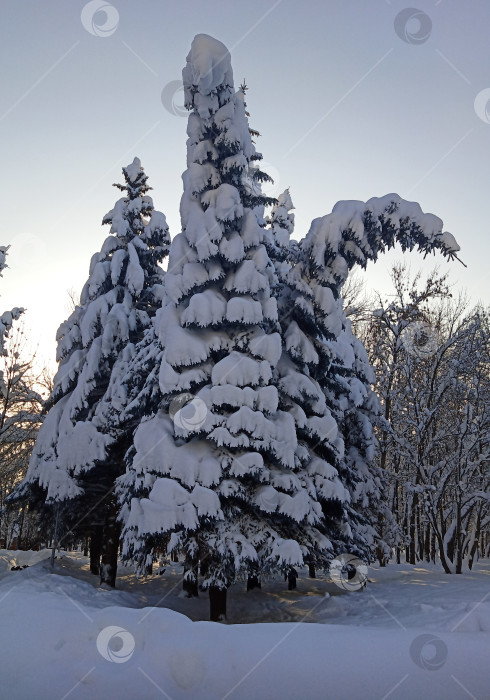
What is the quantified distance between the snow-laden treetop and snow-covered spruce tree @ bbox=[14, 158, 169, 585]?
5.48m

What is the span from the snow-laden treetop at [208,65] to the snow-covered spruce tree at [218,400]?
3 cm

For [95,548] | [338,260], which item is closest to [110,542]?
[95,548]

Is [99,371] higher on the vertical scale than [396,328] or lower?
lower

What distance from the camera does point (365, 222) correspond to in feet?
41.1

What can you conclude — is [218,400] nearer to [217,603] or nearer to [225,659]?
[217,603]

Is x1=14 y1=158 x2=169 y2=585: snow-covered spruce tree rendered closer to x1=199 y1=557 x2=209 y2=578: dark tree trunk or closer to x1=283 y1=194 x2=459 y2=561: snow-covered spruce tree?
x1=199 y1=557 x2=209 y2=578: dark tree trunk

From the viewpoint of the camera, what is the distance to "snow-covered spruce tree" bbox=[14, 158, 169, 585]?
48.5 ft

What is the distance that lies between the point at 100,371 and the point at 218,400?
6560 mm

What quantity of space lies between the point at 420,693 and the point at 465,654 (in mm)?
844

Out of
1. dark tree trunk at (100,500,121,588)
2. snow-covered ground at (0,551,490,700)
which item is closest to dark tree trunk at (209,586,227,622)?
snow-covered ground at (0,551,490,700)

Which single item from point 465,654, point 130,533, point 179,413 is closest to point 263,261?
point 179,413

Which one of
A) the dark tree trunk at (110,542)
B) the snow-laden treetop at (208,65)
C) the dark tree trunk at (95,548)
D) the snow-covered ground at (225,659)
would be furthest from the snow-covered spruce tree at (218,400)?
the dark tree trunk at (95,548)

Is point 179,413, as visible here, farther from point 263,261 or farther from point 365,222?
point 365,222

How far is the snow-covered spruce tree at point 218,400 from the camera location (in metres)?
10.0
